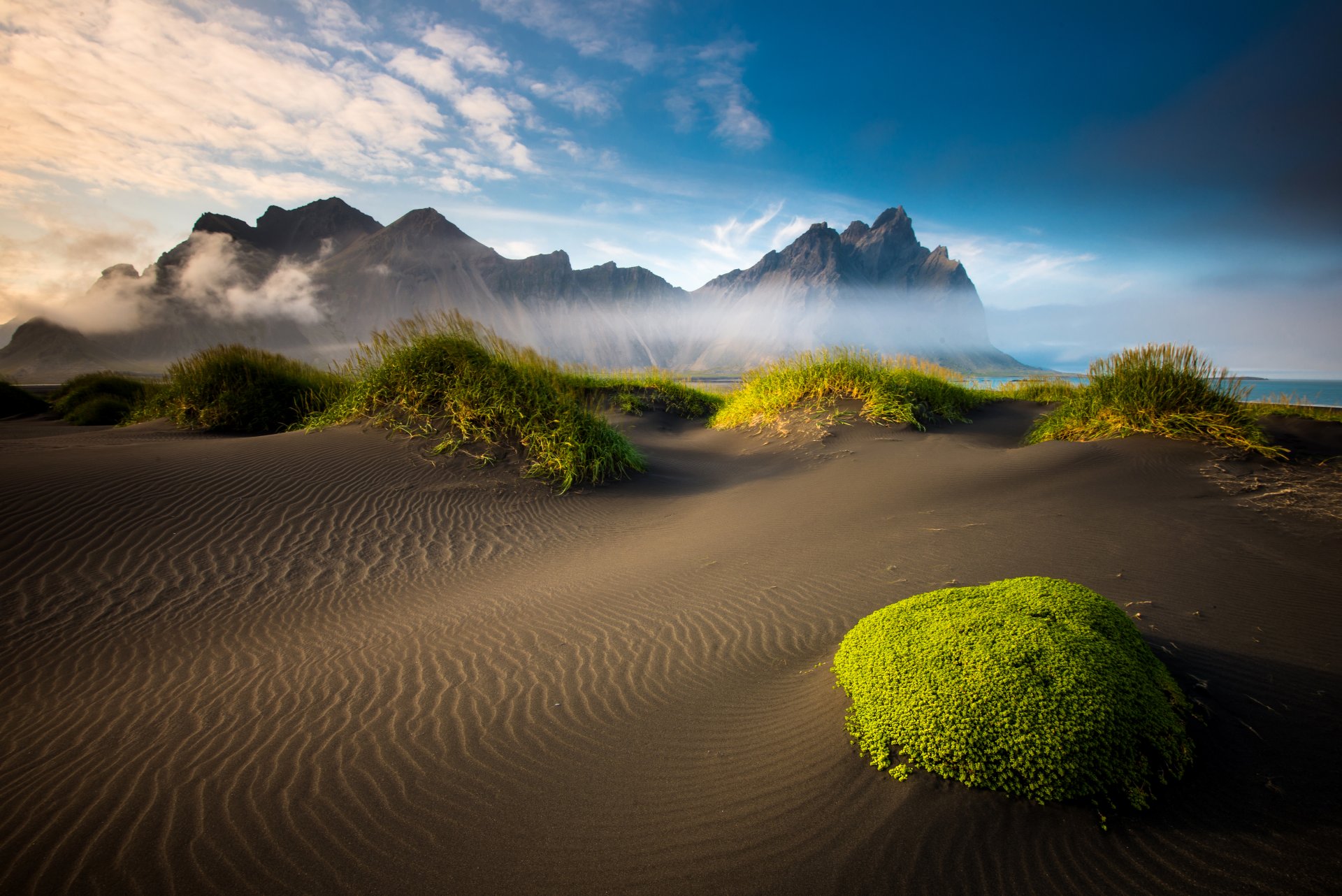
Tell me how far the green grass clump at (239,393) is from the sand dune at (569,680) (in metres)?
3.25

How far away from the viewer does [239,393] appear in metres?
→ 9.95

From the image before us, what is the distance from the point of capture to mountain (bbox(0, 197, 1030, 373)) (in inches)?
5281

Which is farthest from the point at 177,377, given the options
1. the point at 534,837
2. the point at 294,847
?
the point at 534,837

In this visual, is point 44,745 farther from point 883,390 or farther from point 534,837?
point 883,390

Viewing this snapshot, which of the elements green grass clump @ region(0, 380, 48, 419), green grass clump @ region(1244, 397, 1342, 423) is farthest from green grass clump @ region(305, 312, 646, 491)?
green grass clump @ region(0, 380, 48, 419)

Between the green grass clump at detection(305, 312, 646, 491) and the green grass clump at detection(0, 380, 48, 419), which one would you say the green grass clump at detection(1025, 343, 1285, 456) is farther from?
the green grass clump at detection(0, 380, 48, 419)

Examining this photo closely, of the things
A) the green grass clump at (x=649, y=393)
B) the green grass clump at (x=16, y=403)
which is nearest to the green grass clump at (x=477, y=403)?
the green grass clump at (x=649, y=393)

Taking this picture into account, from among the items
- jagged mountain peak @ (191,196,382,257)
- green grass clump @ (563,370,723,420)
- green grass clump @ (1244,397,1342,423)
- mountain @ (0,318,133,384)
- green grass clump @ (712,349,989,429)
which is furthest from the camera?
jagged mountain peak @ (191,196,382,257)

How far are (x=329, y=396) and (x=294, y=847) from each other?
9.59m

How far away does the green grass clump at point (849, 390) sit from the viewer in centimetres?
1069

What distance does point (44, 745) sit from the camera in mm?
2670

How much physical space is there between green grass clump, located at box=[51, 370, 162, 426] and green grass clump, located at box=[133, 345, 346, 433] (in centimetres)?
334

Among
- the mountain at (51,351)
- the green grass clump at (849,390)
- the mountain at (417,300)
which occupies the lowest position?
the mountain at (51,351)

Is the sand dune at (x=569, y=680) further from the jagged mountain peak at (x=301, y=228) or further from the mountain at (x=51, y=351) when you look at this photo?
the jagged mountain peak at (x=301, y=228)
